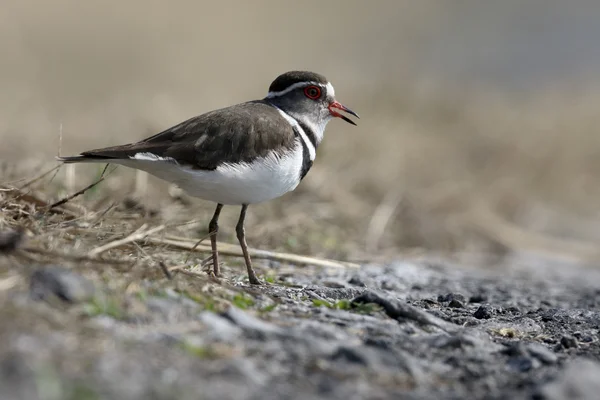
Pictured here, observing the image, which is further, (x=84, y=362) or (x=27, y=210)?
(x=27, y=210)

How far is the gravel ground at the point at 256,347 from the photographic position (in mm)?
2709

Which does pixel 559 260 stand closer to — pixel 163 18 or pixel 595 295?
pixel 595 295

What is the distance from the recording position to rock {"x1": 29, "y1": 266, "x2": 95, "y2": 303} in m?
3.21

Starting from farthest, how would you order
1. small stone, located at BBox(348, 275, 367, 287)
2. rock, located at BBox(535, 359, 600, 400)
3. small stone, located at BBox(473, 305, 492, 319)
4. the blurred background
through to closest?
the blurred background, small stone, located at BBox(348, 275, 367, 287), small stone, located at BBox(473, 305, 492, 319), rock, located at BBox(535, 359, 600, 400)

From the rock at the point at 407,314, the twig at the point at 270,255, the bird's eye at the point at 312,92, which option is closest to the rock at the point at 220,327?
the rock at the point at 407,314

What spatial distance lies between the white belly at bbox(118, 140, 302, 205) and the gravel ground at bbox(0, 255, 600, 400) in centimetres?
73

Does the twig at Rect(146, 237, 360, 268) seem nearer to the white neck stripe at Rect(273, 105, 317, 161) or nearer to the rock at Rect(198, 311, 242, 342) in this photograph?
the white neck stripe at Rect(273, 105, 317, 161)

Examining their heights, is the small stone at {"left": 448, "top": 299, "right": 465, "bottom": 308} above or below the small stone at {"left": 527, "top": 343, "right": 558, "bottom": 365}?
below

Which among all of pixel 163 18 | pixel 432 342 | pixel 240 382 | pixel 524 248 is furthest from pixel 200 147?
pixel 163 18

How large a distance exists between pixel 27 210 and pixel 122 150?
2.23 feet

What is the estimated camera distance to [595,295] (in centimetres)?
649

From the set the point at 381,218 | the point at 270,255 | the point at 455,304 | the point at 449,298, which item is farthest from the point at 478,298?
the point at 381,218

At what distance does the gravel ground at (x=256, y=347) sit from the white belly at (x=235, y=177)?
73cm

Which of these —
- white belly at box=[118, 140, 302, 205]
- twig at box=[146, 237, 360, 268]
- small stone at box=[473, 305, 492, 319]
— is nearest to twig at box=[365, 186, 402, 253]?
twig at box=[146, 237, 360, 268]
